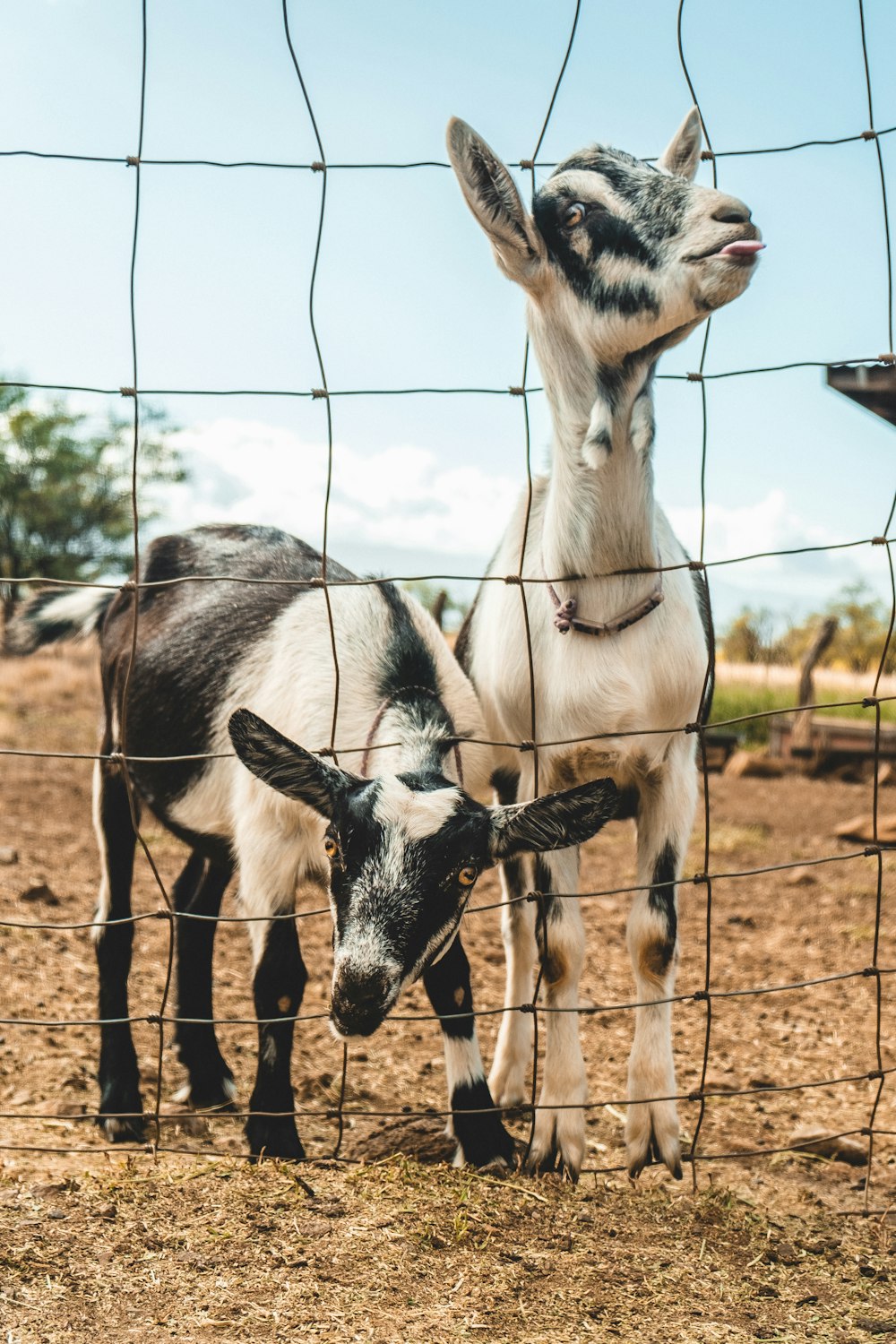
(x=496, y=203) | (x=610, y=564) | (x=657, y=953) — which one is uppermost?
(x=496, y=203)

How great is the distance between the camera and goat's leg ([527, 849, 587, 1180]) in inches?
133

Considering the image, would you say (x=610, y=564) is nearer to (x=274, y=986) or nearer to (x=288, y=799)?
(x=288, y=799)

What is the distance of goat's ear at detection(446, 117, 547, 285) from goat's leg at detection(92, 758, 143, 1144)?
2.20 metres

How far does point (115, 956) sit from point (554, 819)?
79.4 inches

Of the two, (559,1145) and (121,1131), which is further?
(121,1131)

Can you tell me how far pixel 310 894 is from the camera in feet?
20.5

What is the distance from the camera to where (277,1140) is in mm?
3525

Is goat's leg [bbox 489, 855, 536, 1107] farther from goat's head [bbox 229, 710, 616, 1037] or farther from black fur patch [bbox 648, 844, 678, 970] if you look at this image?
goat's head [bbox 229, 710, 616, 1037]

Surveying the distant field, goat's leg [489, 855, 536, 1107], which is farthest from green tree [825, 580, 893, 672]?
goat's leg [489, 855, 536, 1107]

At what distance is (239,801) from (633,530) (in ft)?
4.56

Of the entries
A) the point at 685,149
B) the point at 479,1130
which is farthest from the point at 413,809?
the point at 685,149

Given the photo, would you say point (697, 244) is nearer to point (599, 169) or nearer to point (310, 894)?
point (599, 169)

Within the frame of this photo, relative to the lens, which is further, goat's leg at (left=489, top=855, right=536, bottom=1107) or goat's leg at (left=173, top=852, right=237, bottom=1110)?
goat's leg at (left=173, top=852, right=237, bottom=1110)

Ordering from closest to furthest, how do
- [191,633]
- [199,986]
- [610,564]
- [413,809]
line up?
1. [413,809]
2. [610,564]
3. [191,633]
4. [199,986]
